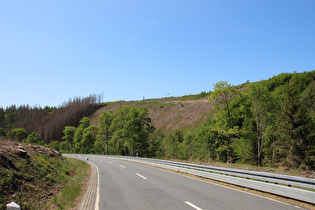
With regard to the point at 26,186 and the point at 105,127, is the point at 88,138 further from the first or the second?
the point at 26,186

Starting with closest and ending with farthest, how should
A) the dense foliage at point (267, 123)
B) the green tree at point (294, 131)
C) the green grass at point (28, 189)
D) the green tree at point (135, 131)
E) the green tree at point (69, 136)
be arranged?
1. the green grass at point (28, 189)
2. the green tree at point (294, 131)
3. the dense foliage at point (267, 123)
4. the green tree at point (135, 131)
5. the green tree at point (69, 136)

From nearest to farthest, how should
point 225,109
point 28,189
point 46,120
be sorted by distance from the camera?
point 28,189, point 225,109, point 46,120

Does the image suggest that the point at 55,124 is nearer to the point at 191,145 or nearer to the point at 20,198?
the point at 191,145

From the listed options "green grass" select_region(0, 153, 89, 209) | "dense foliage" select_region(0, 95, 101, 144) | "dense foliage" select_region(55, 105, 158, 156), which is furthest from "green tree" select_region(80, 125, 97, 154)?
"dense foliage" select_region(0, 95, 101, 144)

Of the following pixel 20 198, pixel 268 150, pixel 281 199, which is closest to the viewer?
pixel 20 198

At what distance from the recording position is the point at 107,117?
5706 centimetres

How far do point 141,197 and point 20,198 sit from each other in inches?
162

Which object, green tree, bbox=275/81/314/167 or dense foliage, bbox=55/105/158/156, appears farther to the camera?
dense foliage, bbox=55/105/158/156

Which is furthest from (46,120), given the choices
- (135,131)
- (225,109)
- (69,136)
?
(225,109)

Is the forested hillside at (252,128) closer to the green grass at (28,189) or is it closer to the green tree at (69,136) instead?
the green grass at (28,189)

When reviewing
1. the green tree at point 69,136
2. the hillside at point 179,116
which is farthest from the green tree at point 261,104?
the green tree at point 69,136

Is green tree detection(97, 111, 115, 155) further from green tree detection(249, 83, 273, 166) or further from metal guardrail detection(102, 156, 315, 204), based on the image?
metal guardrail detection(102, 156, 315, 204)

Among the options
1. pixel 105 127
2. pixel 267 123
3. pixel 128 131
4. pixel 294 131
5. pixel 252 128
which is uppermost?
pixel 267 123

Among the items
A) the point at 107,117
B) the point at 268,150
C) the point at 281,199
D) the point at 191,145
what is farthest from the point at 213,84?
the point at 107,117
